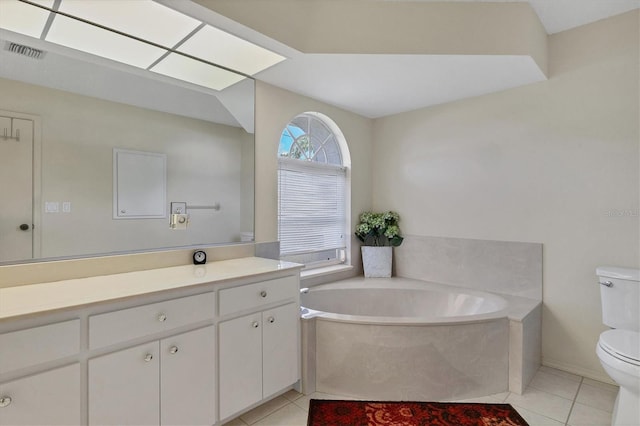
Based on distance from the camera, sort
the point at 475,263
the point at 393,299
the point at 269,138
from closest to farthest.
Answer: the point at 269,138
the point at 475,263
the point at 393,299

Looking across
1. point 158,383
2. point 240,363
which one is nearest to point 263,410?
point 240,363

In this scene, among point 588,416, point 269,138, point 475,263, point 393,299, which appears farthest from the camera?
point 393,299

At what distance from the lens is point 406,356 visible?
217cm

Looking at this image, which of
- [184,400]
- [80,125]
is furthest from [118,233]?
[184,400]

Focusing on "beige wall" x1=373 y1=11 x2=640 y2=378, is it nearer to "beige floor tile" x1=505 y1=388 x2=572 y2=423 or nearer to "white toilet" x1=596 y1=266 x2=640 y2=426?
"white toilet" x1=596 y1=266 x2=640 y2=426

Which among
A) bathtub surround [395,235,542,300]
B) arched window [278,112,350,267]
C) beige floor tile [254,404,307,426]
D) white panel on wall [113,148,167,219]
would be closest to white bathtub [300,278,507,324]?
bathtub surround [395,235,542,300]

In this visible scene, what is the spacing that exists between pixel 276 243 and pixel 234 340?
1017 millimetres

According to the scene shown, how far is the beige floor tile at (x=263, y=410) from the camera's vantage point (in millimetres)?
1979

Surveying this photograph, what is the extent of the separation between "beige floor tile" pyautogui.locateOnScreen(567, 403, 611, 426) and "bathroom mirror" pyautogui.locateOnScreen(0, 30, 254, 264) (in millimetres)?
2420

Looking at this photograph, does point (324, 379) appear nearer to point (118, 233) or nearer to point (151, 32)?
point (118, 233)

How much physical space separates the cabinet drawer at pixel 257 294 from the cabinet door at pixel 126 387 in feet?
1.27

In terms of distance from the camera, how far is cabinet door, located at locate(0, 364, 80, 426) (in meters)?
1.19

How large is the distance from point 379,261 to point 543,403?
1.72m

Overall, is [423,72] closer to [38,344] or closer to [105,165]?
[105,165]
